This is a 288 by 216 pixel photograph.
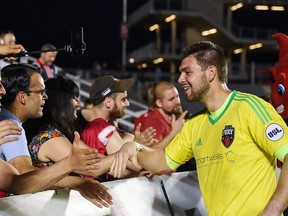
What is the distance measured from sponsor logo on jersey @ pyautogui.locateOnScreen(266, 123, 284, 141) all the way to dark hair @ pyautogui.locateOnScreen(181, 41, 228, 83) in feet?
1.93

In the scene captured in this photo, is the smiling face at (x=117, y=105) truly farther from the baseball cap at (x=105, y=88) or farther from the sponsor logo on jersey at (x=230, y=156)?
the sponsor logo on jersey at (x=230, y=156)

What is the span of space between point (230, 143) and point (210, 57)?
638 mm

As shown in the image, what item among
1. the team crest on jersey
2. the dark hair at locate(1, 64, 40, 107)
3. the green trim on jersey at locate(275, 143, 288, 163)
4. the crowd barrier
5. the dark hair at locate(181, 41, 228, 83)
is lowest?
the crowd barrier

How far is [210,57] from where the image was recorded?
4.16m

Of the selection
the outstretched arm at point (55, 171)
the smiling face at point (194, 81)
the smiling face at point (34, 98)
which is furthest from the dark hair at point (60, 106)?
the smiling face at point (194, 81)

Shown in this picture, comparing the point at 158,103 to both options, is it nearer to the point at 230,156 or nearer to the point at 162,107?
the point at 162,107

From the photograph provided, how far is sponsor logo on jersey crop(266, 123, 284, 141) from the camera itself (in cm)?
369

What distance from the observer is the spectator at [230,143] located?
3.72 meters

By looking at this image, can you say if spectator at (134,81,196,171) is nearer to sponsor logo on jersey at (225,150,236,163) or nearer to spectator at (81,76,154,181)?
spectator at (81,76,154,181)

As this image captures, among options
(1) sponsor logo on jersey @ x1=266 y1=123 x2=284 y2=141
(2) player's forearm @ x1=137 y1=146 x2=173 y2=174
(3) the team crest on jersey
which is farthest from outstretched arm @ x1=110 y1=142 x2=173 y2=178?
(1) sponsor logo on jersey @ x1=266 y1=123 x2=284 y2=141

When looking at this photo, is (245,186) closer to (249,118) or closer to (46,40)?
(249,118)

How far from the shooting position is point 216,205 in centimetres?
396

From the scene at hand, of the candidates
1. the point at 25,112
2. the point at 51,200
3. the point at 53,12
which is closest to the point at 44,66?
the point at 25,112

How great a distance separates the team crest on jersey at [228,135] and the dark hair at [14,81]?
5.15 feet
